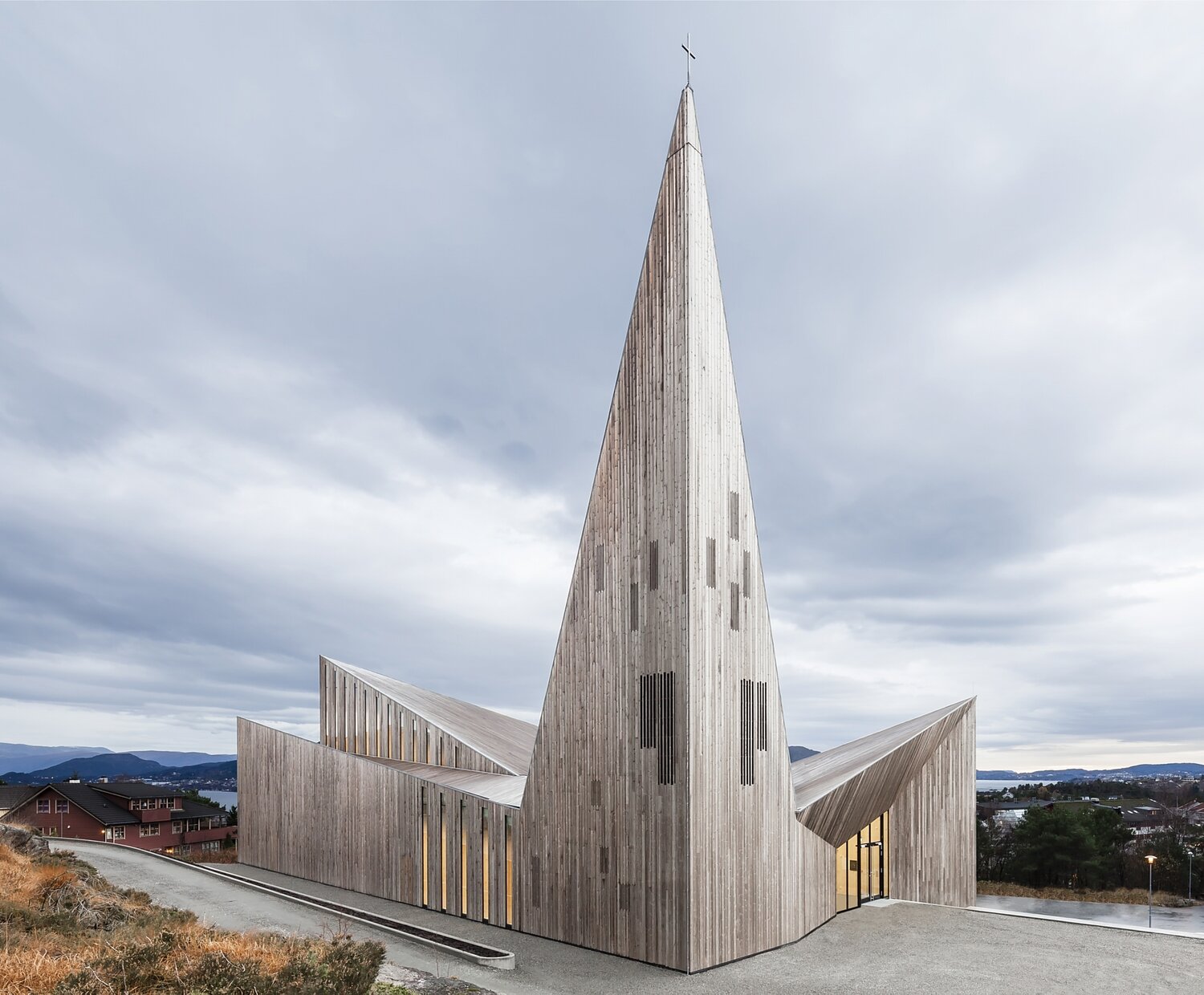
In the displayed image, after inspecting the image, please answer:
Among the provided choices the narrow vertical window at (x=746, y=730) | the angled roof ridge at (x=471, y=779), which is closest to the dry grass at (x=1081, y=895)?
the angled roof ridge at (x=471, y=779)

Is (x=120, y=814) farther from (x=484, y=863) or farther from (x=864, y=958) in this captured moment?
(x=864, y=958)

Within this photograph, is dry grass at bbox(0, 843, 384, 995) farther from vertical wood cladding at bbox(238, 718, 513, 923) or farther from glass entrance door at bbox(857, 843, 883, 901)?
glass entrance door at bbox(857, 843, 883, 901)

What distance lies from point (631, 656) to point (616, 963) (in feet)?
14.4

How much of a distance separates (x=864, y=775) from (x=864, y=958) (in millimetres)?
3601

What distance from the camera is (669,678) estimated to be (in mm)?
11828

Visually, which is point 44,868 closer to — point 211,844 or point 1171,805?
point 211,844

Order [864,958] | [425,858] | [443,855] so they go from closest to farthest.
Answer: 1. [864,958]
2. [443,855]
3. [425,858]

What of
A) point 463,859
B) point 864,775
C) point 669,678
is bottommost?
point 463,859

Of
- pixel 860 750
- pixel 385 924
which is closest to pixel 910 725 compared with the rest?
pixel 860 750

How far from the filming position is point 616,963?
11.6 meters

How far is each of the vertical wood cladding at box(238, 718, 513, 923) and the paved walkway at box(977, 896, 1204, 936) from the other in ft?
40.6

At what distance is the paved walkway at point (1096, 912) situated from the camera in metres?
19.4

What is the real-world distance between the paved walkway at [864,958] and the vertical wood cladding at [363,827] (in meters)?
0.63

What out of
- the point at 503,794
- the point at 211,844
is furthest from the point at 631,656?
the point at 211,844
